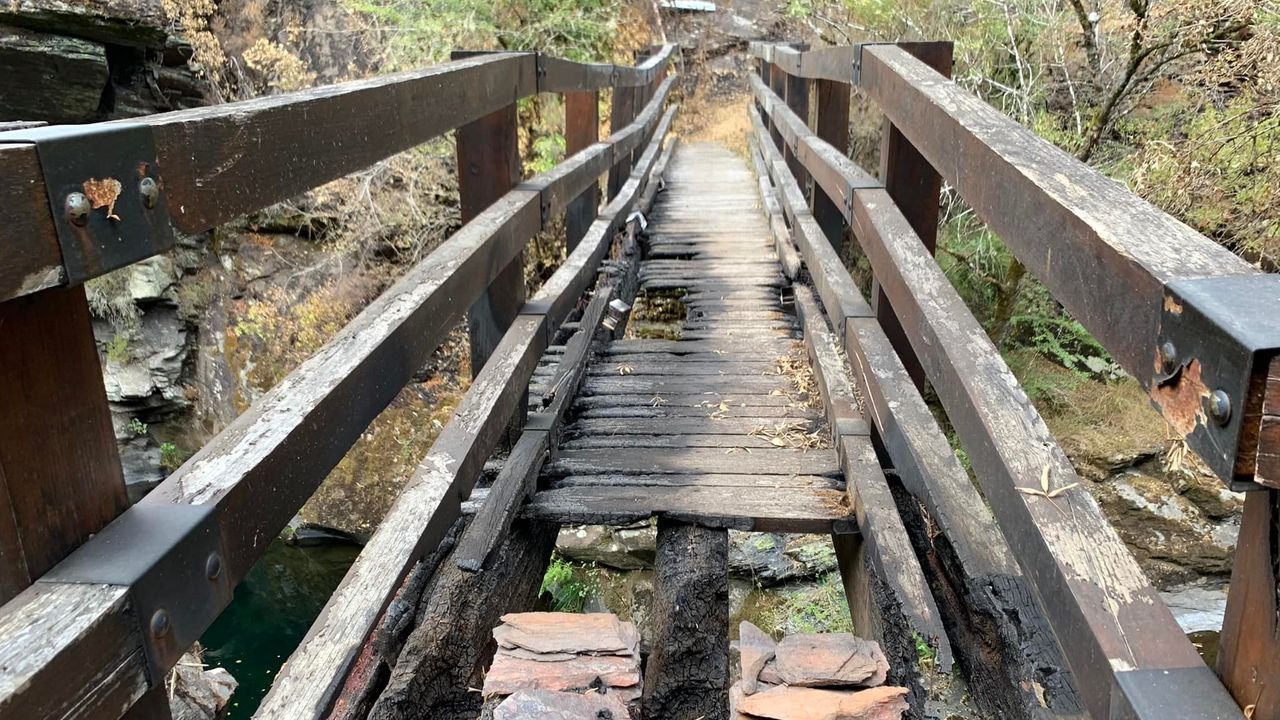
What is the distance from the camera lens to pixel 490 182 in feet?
10.4

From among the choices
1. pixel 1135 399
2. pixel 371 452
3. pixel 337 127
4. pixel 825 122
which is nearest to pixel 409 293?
pixel 337 127

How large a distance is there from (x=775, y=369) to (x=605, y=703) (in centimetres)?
267

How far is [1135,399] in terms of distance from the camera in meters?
9.33

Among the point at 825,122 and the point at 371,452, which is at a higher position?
the point at 825,122

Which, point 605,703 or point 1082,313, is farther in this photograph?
point 605,703

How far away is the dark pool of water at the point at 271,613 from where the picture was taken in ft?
27.8

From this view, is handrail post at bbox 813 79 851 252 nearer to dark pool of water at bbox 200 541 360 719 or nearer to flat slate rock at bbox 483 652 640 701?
flat slate rock at bbox 483 652 640 701

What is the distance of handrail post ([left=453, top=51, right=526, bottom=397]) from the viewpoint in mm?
3125

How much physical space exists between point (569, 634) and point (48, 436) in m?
0.94

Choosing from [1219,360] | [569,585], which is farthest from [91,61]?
[1219,360]

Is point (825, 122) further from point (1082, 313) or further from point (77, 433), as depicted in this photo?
point (77, 433)

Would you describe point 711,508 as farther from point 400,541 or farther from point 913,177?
point 913,177

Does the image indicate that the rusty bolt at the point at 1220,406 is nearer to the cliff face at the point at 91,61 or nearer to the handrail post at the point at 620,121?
the handrail post at the point at 620,121

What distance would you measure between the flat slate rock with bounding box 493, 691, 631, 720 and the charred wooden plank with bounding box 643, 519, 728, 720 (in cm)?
34
